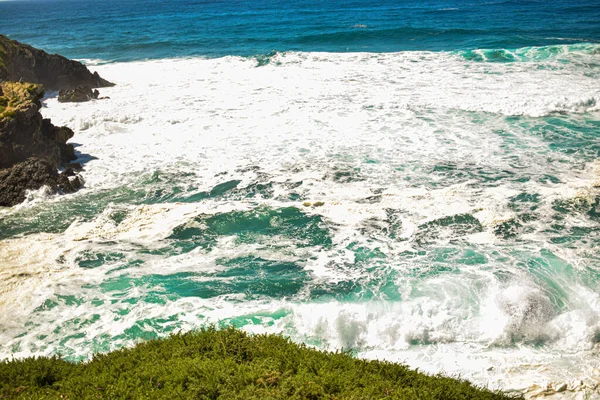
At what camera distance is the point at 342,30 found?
Answer: 47.7 metres

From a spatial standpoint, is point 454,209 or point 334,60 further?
point 334,60

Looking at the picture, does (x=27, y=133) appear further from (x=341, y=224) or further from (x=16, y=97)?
(x=341, y=224)

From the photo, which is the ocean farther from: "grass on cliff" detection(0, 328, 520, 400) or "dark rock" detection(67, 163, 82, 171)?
"grass on cliff" detection(0, 328, 520, 400)

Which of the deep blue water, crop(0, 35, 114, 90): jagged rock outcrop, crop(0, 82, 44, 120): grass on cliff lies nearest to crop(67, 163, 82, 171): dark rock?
crop(0, 82, 44, 120): grass on cliff

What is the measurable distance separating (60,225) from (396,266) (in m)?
9.61

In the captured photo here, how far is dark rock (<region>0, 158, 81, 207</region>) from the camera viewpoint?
14523 mm

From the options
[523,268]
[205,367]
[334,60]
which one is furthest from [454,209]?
[334,60]

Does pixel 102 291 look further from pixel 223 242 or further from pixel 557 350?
pixel 557 350

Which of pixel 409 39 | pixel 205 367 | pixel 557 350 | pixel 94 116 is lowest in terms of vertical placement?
pixel 557 350

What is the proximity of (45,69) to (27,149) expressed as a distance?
16.7 meters

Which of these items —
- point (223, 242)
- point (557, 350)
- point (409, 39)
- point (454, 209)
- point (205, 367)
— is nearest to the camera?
point (205, 367)

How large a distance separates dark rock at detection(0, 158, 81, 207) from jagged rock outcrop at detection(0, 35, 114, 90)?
588 inches

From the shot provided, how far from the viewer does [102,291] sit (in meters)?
10.2

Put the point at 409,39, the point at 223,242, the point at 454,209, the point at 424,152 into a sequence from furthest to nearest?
the point at 409,39 → the point at 424,152 → the point at 454,209 → the point at 223,242
